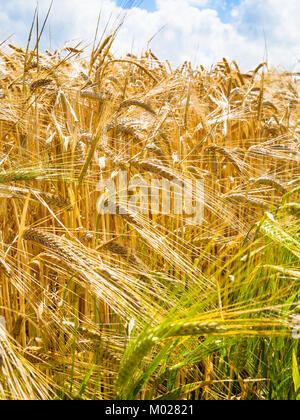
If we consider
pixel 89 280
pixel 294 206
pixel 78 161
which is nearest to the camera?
pixel 89 280

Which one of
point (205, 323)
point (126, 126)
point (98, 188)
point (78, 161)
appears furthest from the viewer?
point (126, 126)

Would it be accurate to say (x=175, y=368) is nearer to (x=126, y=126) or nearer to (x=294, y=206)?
(x=294, y=206)

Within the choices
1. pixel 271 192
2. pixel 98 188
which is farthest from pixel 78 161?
pixel 271 192

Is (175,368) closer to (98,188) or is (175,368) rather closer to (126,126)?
(98,188)

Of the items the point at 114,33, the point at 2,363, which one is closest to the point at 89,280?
the point at 2,363

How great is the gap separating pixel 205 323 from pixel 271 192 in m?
1.56

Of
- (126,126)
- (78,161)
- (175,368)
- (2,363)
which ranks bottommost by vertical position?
(175,368)

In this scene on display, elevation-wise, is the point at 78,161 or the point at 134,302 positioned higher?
the point at 78,161

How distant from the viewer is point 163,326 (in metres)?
0.60
